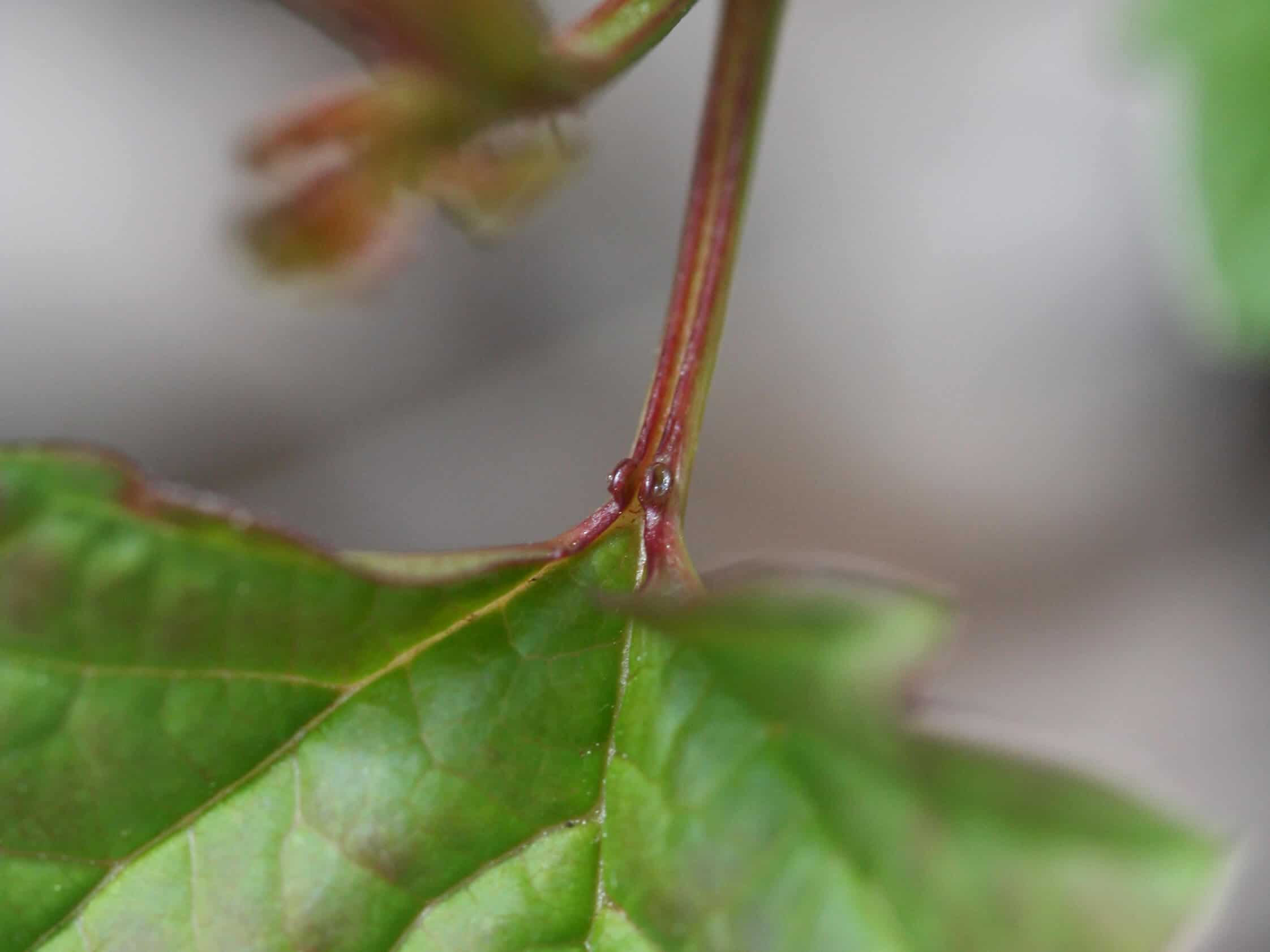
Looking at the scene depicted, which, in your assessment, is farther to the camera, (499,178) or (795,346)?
(795,346)

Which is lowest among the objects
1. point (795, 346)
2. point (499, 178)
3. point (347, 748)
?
point (795, 346)

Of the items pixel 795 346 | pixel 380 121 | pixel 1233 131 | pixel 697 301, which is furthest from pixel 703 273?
pixel 795 346

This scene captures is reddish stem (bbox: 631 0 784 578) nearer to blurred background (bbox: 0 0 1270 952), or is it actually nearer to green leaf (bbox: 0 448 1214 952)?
green leaf (bbox: 0 448 1214 952)

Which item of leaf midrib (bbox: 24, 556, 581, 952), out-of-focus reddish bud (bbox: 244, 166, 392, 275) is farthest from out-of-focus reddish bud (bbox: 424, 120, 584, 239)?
leaf midrib (bbox: 24, 556, 581, 952)

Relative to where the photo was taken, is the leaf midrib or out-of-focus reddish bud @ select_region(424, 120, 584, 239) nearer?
the leaf midrib

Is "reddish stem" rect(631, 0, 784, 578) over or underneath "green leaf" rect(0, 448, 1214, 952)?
over

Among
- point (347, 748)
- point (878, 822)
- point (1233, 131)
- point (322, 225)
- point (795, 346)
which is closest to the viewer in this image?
point (878, 822)

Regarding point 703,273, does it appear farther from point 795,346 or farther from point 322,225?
point 795,346
